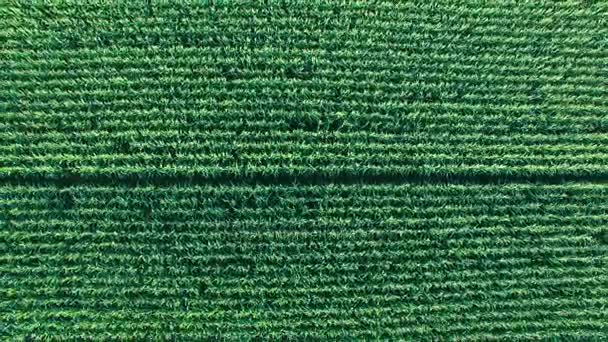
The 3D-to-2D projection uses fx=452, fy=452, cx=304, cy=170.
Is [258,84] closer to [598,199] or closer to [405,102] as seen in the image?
[405,102]

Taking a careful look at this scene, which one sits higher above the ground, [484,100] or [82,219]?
[484,100]

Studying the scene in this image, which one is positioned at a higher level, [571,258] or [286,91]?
[286,91]

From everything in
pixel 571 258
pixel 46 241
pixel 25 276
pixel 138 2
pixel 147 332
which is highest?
pixel 138 2

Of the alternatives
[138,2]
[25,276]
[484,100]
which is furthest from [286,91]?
[25,276]

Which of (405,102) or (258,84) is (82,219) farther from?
(405,102)

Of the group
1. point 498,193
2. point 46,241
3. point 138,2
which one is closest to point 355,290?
point 498,193

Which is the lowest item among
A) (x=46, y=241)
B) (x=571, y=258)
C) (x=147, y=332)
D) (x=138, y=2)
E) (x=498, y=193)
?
(x=147, y=332)

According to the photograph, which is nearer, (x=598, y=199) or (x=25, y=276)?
(x=25, y=276)

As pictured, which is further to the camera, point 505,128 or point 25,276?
point 505,128
